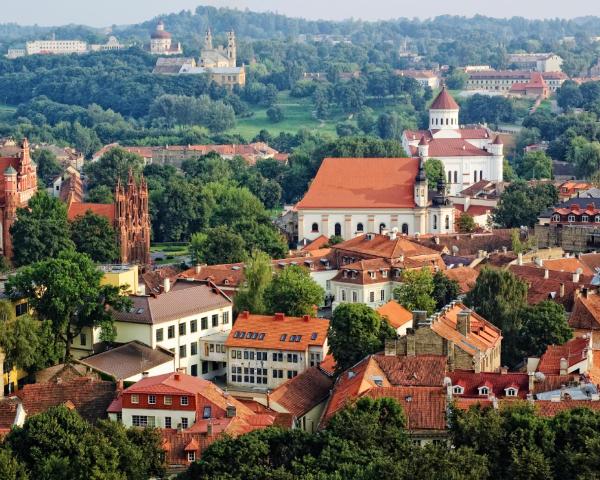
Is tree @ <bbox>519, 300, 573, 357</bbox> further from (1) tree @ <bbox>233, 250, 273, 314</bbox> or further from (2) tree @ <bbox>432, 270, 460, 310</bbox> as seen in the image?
(1) tree @ <bbox>233, 250, 273, 314</bbox>

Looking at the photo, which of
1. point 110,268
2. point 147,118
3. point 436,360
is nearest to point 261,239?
point 110,268

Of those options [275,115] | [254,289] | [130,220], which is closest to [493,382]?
[254,289]

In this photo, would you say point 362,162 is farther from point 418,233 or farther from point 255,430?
point 255,430

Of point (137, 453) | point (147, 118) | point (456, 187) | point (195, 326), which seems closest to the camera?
point (137, 453)

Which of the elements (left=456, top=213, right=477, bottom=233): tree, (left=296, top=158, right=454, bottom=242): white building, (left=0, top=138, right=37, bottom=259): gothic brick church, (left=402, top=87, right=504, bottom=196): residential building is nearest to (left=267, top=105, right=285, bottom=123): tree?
(left=402, top=87, right=504, bottom=196): residential building

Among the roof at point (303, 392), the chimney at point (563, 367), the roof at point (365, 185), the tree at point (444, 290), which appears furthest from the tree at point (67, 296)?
the roof at point (365, 185)

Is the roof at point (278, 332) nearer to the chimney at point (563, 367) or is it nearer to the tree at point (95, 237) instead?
the chimney at point (563, 367)
